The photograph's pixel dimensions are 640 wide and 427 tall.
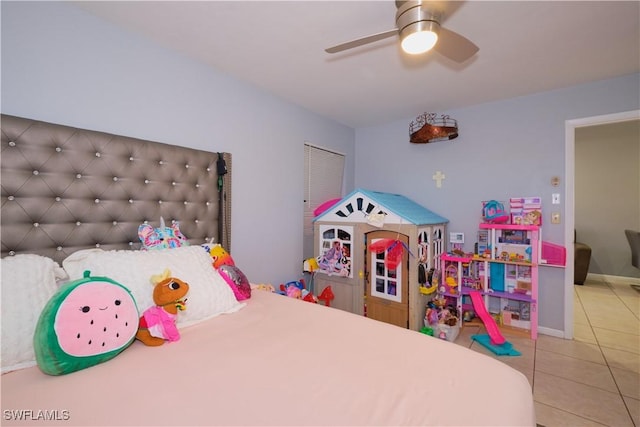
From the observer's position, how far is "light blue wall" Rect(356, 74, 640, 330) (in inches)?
98.8

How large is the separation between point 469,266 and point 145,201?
3.00 m

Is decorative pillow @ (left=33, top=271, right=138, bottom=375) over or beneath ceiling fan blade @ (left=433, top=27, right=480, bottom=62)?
beneath

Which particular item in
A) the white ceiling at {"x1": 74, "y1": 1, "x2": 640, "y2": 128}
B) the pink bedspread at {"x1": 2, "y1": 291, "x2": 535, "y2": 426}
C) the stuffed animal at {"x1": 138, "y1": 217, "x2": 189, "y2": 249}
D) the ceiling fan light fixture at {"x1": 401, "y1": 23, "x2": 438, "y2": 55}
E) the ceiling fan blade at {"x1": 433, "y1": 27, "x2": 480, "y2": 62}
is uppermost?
the white ceiling at {"x1": 74, "y1": 1, "x2": 640, "y2": 128}

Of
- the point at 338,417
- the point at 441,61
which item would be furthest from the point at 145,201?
the point at 441,61

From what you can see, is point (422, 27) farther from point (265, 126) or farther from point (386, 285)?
point (386, 285)

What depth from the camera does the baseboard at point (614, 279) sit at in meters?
4.42

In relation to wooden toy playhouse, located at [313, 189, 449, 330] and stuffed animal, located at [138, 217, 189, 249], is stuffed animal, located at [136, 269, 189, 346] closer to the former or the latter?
stuffed animal, located at [138, 217, 189, 249]

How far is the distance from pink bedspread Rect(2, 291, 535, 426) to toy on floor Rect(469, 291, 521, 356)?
169cm

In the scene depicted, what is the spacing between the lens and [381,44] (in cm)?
184

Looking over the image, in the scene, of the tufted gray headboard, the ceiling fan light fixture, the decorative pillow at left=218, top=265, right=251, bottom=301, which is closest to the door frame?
the ceiling fan light fixture

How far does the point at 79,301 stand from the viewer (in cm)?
94

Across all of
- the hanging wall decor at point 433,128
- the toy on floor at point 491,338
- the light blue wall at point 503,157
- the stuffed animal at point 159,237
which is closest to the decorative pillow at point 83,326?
the stuffed animal at point 159,237

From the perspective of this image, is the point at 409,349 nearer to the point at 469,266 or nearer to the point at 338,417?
the point at 338,417

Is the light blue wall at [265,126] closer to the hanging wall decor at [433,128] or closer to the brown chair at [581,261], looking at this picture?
the hanging wall decor at [433,128]
